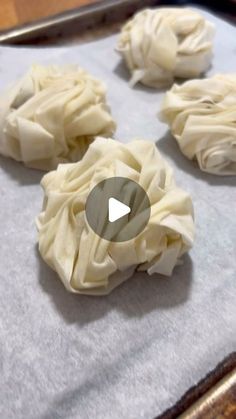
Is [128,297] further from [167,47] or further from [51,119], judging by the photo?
[167,47]

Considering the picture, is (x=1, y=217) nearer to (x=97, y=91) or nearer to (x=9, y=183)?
(x=9, y=183)

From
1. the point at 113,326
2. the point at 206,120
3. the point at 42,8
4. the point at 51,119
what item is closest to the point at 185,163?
the point at 206,120

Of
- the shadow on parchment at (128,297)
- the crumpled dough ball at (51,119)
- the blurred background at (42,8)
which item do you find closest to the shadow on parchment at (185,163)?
the crumpled dough ball at (51,119)

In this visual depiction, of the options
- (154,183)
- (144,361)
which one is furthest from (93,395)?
(154,183)

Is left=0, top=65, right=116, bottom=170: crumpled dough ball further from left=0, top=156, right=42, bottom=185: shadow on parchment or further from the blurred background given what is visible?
the blurred background

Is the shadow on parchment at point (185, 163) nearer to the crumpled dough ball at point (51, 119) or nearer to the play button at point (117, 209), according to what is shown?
the crumpled dough ball at point (51, 119)

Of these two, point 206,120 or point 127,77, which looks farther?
point 127,77
